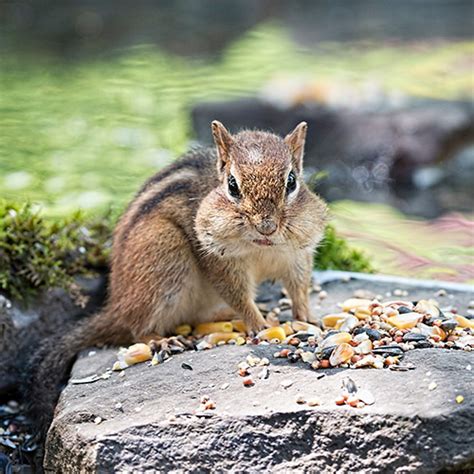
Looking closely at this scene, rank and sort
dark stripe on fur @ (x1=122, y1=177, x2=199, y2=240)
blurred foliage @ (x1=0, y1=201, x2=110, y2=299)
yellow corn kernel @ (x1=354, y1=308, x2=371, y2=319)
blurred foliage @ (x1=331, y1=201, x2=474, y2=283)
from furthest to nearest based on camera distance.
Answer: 1. blurred foliage @ (x1=331, y1=201, x2=474, y2=283)
2. blurred foliage @ (x1=0, y1=201, x2=110, y2=299)
3. dark stripe on fur @ (x1=122, y1=177, x2=199, y2=240)
4. yellow corn kernel @ (x1=354, y1=308, x2=371, y2=319)

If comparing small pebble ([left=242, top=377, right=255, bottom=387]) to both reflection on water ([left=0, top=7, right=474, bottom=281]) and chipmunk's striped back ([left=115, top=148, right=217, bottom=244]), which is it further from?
reflection on water ([left=0, top=7, right=474, bottom=281])

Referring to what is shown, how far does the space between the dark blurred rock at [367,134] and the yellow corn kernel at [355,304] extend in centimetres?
431

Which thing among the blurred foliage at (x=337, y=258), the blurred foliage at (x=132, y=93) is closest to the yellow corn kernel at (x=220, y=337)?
the blurred foliage at (x=337, y=258)

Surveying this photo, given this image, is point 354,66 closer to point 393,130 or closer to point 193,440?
point 393,130

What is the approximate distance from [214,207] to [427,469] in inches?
54.9

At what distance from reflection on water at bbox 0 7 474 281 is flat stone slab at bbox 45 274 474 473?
241 cm

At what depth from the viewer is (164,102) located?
34.4 feet

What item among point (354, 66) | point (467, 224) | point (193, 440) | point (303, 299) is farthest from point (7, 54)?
point (193, 440)

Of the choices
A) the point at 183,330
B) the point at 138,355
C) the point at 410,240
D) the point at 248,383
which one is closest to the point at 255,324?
the point at 183,330

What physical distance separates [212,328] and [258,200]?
0.88 m

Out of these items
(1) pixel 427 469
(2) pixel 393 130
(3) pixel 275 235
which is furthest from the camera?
(2) pixel 393 130

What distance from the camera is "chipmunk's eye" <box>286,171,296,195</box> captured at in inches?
154

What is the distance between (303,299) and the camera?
4.43 meters

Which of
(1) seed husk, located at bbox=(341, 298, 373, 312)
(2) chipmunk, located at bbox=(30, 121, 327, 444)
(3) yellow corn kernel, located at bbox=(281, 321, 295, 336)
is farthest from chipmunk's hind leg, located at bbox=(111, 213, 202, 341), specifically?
(1) seed husk, located at bbox=(341, 298, 373, 312)
